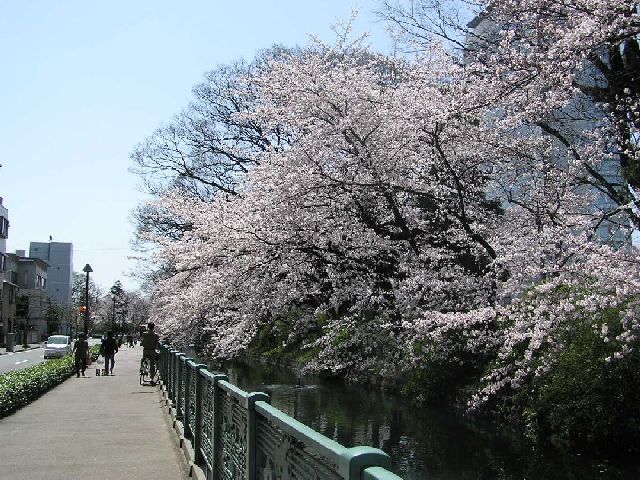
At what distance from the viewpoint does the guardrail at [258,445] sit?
2.38m

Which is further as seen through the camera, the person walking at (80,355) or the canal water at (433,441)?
the person walking at (80,355)

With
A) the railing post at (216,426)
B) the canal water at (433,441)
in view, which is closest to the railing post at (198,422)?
the railing post at (216,426)

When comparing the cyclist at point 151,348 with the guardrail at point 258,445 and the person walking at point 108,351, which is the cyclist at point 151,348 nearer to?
the person walking at point 108,351

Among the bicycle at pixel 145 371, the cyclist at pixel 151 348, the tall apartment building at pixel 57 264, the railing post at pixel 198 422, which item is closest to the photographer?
the railing post at pixel 198 422

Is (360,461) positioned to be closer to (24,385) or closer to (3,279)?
(24,385)

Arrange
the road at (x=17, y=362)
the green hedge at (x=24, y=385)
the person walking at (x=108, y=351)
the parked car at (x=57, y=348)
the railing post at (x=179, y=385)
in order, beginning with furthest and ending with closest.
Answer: the parked car at (x=57, y=348) → the road at (x=17, y=362) → the person walking at (x=108, y=351) → the green hedge at (x=24, y=385) → the railing post at (x=179, y=385)

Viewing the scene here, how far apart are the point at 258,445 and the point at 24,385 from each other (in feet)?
42.6

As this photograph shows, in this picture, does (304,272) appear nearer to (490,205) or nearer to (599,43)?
(490,205)

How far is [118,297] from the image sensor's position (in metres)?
97.8

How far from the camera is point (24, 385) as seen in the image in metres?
15.6

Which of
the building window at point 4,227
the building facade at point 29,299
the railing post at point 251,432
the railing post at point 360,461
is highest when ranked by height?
the building window at point 4,227

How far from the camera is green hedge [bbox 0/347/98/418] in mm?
13562

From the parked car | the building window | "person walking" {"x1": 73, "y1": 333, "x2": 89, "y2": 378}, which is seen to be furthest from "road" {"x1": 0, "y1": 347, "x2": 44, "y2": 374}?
the building window

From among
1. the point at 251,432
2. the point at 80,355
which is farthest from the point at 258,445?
the point at 80,355
